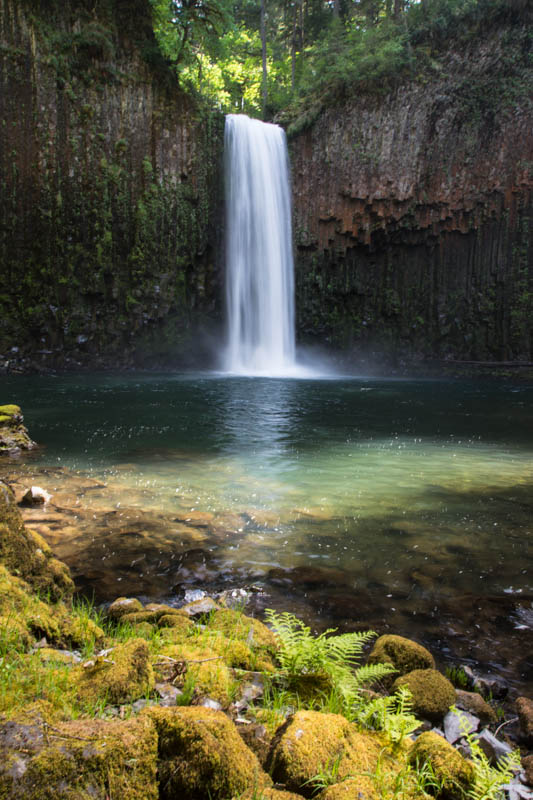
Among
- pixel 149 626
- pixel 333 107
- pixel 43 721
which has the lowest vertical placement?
pixel 149 626

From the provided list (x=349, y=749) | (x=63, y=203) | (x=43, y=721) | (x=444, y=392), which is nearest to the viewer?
(x=43, y=721)

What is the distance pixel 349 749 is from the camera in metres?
1.89

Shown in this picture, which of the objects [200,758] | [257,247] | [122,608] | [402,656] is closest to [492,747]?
[402,656]

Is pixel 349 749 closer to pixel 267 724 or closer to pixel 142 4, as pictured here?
pixel 267 724

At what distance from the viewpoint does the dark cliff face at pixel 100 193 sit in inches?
849

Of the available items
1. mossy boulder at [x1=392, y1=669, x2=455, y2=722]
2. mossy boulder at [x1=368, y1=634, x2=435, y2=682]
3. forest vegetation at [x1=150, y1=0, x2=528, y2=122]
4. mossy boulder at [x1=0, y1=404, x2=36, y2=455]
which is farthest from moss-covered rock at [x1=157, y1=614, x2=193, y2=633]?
forest vegetation at [x1=150, y1=0, x2=528, y2=122]

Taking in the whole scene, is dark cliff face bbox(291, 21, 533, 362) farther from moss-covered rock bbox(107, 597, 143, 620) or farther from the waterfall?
moss-covered rock bbox(107, 597, 143, 620)

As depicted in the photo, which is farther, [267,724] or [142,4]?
[142,4]

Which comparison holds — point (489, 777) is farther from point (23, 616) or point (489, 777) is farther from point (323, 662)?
point (23, 616)

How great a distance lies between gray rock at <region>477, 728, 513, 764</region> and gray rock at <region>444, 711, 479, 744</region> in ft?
0.22

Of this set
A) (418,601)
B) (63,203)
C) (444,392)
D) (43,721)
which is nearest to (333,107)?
→ (63,203)

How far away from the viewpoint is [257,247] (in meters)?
26.7

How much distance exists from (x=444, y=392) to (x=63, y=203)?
18.3 meters

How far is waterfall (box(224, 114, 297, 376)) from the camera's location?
2645 cm
